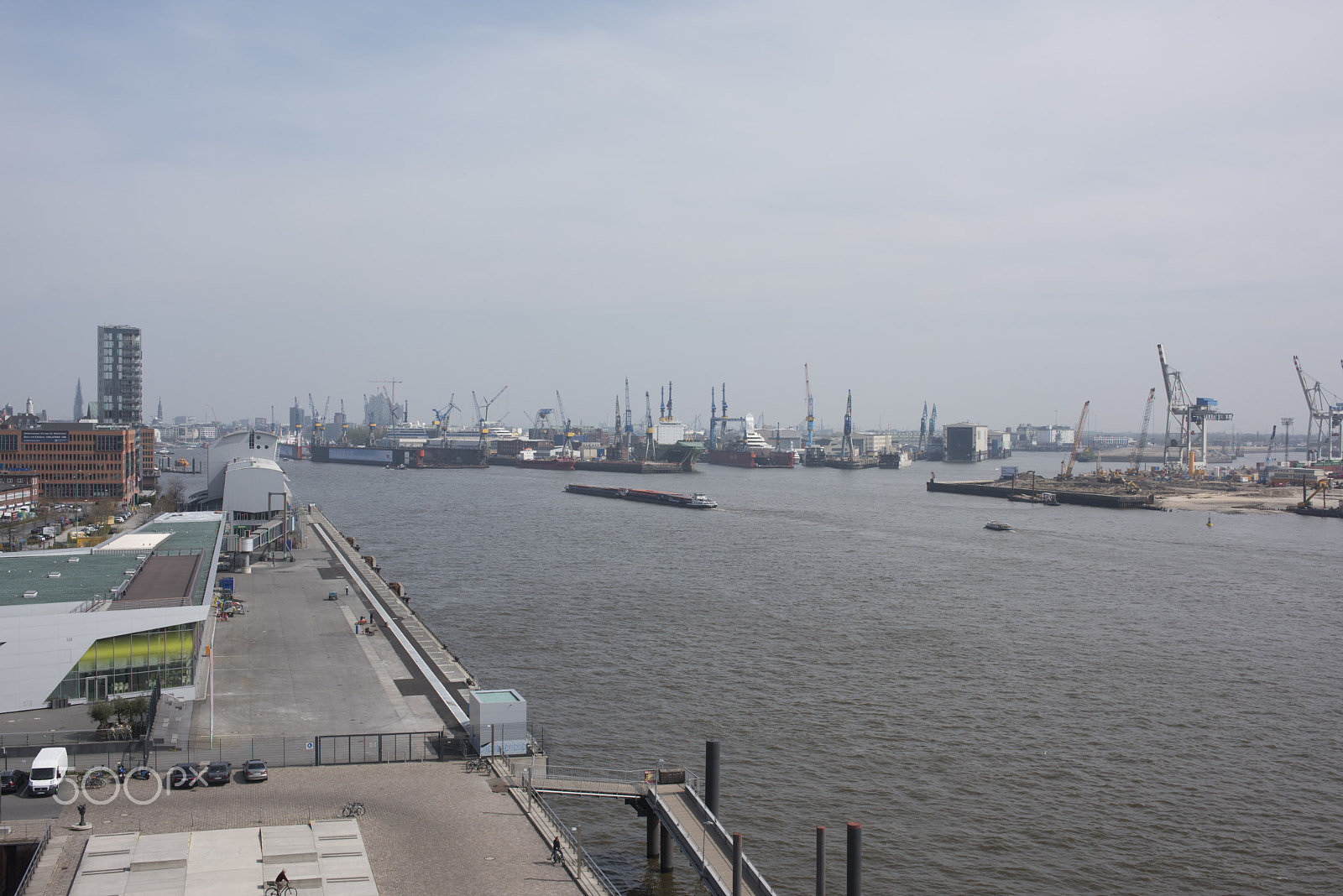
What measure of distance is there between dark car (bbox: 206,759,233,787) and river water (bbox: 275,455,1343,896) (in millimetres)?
5242

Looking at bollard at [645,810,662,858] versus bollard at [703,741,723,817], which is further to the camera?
bollard at [645,810,662,858]

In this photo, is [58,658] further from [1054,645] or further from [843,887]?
A: [1054,645]

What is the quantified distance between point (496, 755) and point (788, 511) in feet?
168

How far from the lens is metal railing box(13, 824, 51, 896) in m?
10.3

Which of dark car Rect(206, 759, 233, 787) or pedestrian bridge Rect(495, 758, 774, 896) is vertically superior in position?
dark car Rect(206, 759, 233, 787)

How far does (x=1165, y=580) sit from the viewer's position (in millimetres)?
37250

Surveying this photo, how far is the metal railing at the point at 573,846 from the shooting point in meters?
11.3

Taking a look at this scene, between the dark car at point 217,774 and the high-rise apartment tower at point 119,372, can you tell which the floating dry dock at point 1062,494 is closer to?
the dark car at point 217,774

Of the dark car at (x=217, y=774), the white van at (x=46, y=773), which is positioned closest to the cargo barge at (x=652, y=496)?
the dark car at (x=217, y=774)

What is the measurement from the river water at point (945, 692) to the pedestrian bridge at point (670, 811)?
67cm

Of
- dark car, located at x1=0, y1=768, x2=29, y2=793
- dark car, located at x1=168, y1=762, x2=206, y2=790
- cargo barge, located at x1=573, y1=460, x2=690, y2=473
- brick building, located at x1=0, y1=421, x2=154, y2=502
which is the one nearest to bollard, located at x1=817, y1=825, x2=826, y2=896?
dark car, located at x1=168, y1=762, x2=206, y2=790

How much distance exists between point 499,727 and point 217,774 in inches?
162

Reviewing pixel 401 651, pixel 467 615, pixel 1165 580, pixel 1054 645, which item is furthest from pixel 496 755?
pixel 1165 580

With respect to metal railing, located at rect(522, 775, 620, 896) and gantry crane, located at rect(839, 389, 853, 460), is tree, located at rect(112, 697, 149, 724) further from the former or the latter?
gantry crane, located at rect(839, 389, 853, 460)
